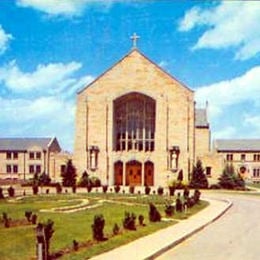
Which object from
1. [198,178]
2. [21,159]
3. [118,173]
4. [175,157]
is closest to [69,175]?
[118,173]

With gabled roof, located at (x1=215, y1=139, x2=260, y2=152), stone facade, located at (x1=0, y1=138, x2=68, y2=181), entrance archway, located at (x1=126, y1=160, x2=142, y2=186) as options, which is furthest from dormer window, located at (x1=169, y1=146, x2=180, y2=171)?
gabled roof, located at (x1=215, y1=139, x2=260, y2=152)

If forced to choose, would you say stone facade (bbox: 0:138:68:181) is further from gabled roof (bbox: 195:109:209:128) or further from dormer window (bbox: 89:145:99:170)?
dormer window (bbox: 89:145:99:170)

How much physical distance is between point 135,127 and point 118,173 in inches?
187

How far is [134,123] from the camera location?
61562mm

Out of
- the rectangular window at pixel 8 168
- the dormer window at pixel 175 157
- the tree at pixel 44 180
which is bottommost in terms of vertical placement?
the tree at pixel 44 180

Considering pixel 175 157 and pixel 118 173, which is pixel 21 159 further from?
pixel 175 157

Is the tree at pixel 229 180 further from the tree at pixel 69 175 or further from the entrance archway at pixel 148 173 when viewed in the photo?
the tree at pixel 69 175

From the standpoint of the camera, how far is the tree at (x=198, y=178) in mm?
57062

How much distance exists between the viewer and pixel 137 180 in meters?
60.6

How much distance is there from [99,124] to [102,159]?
11.0ft

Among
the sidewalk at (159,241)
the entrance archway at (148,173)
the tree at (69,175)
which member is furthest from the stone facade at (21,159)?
the sidewalk at (159,241)

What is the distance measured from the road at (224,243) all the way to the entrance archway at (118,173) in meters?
33.0

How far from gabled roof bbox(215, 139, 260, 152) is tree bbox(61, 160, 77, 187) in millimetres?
38866

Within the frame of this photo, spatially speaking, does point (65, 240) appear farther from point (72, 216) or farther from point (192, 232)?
point (72, 216)
